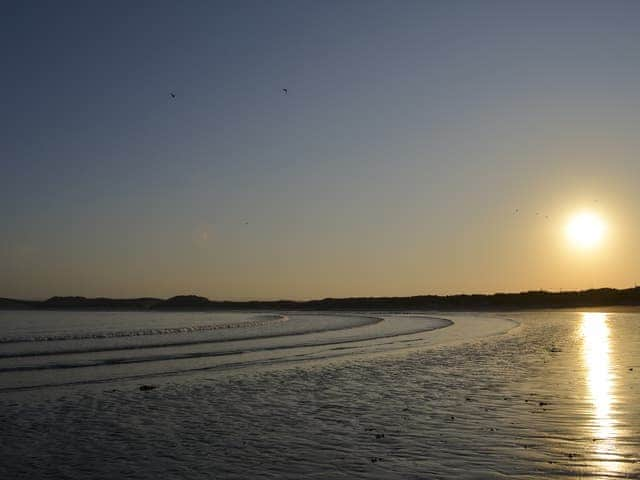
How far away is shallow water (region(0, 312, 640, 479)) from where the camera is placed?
979 cm

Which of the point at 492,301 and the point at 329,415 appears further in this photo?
the point at 492,301

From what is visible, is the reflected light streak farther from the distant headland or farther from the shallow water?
the distant headland

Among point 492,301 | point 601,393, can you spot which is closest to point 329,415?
point 601,393

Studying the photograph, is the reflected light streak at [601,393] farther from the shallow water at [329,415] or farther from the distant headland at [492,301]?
the distant headland at [492,301]

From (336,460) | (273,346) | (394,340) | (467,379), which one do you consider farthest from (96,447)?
(394,340)

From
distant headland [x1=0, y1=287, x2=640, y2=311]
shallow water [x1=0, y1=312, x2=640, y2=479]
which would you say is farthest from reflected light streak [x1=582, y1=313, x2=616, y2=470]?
distant headland [x1=0, y1=287, x2=640, y2=311]

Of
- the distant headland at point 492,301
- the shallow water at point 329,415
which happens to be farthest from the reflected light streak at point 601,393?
the distant headland at point 492,301

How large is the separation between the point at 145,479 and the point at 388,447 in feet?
13.9

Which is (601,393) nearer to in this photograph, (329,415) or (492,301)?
(329,415)

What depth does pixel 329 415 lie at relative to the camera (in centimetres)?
1409

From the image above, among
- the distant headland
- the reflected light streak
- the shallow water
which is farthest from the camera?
the distant headland

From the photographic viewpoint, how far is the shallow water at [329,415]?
32.1ft

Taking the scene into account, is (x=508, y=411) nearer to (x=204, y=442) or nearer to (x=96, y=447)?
(x=204, y=442)

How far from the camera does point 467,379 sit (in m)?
18.9
